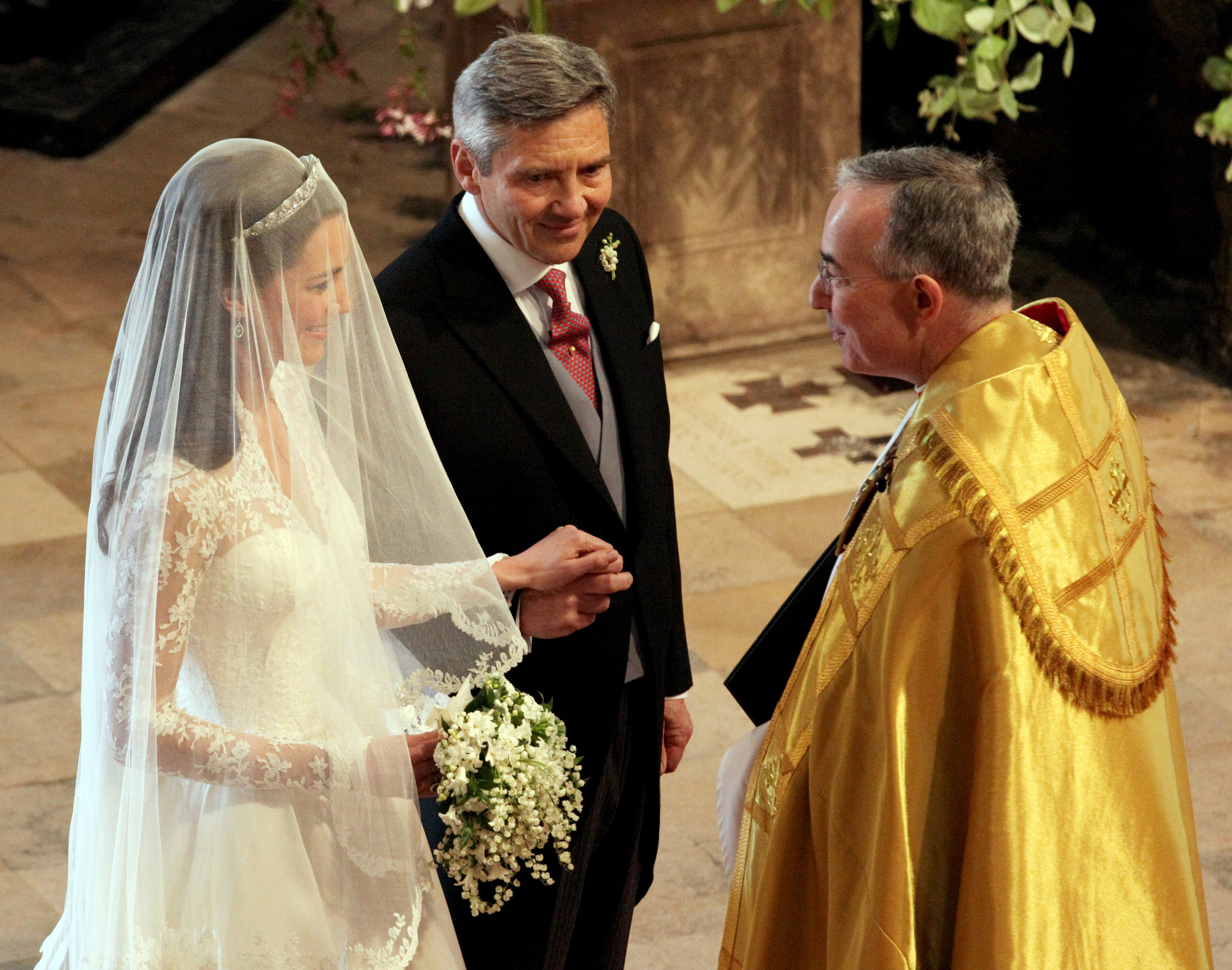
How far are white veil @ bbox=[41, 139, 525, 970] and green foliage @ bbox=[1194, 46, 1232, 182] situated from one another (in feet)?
12.1

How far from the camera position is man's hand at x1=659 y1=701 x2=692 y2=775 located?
9.48 ft

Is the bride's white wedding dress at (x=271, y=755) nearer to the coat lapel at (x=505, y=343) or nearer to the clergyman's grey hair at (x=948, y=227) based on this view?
the coat lapel at (x=505, y=343)

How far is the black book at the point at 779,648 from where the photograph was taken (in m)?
2.63

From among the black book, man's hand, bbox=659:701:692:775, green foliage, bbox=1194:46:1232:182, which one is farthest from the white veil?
green foliage, bbox=1194:46:1232:182

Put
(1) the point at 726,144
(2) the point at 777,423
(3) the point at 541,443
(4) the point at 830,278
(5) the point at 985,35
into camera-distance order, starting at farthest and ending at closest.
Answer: (1) the point at 726,144 < (2) the point at 777,423 < (5) the point at 985,35 < (3) the point at 541,443 < (4) the point at 830,278

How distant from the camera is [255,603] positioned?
2.17 metres

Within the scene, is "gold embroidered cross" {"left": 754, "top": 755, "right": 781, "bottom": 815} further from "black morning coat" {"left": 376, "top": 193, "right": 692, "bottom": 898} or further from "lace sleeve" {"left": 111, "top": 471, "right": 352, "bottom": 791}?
"lace sleeve" {"left": 111, "top": 471, "right": 352, "bottom": 791}

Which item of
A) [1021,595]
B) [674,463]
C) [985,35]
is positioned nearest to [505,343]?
[1021,595]

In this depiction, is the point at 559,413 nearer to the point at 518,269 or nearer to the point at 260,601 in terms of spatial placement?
the point at 518,269

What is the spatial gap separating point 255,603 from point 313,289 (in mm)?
409

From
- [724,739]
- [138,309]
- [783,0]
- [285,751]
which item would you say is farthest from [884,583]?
[783,0]

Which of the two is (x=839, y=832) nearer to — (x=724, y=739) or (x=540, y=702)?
(x=540, y=702)

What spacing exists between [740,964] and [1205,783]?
195cm

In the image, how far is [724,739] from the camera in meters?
4.15
